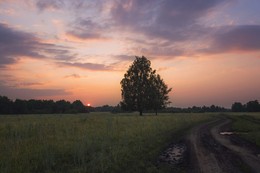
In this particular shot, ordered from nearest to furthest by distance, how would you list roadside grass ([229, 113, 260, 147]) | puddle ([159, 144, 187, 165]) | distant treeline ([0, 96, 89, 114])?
puddle ([159, 144, 187, 165]) < roadside grass ([229, 113, 260, 147]) < distant treeline ([0, 96, 89, 114])

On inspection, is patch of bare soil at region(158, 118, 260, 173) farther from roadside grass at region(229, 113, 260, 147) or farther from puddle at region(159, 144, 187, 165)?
roadside grass at region(229, 113, 260, 147)

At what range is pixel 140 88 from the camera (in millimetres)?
77438

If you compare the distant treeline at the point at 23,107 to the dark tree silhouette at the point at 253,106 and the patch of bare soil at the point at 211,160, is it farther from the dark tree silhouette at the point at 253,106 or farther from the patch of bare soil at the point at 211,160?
the patch of bare soil at the point at 211,160

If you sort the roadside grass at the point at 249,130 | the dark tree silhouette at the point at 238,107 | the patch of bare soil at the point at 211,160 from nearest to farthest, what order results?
the patch of bare soil at the point at 211,160 < the roadside grass at the point at 249,130 < the dark tree silhouette at the point at 238,107

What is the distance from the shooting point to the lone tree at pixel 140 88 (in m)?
76.7

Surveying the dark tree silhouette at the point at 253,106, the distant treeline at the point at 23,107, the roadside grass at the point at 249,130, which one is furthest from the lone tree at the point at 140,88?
the dark tree silhouette at the point at 253,106

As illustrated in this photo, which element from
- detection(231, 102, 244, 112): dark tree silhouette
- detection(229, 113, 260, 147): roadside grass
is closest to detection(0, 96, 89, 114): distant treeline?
detection(229, 113, 260, 147): roadside grass

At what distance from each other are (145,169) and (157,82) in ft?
241

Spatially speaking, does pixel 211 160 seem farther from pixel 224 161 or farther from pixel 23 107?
pixel 23 107

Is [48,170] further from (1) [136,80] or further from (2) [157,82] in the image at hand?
(2) [157,82]

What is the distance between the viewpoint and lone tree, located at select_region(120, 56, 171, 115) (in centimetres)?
7669

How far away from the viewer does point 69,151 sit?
1501 centimetres

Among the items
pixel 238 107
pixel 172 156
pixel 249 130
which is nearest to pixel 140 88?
pixel 249 130

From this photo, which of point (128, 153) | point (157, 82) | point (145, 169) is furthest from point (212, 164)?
point (157, 82)
